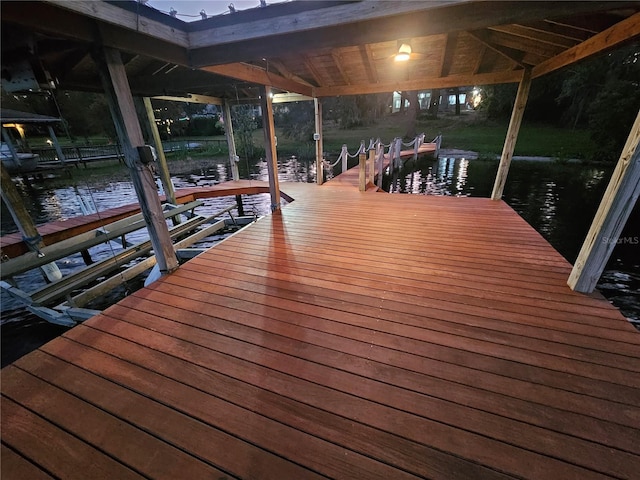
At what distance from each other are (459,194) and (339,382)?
11112 mm

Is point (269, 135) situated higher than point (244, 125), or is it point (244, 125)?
point (244, 125)

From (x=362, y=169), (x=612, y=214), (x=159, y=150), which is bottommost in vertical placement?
(x=362, y=169)

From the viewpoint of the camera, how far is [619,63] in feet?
62.4

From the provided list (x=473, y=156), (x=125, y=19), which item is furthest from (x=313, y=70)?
(x=473, y=156)

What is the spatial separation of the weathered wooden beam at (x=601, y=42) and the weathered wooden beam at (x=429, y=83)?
1236 millimetres

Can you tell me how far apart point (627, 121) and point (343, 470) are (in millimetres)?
23039

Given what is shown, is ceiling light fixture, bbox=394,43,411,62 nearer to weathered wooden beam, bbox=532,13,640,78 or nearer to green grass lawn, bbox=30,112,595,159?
weathered wooden beam, bbox=532,13,640,78

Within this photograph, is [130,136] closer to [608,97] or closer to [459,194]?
[459,194]

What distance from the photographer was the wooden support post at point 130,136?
2531mm

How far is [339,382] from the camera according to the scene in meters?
1.82

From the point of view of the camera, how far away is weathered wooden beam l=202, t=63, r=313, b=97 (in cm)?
358

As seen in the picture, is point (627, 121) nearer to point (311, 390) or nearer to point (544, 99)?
point (544, 99)

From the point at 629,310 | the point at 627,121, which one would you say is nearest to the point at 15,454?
the point at 629,310

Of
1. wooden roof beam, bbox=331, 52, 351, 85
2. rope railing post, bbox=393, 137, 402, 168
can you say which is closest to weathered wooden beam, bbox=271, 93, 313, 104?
wooden roof beam, bbox=331, 52, 351, 85
